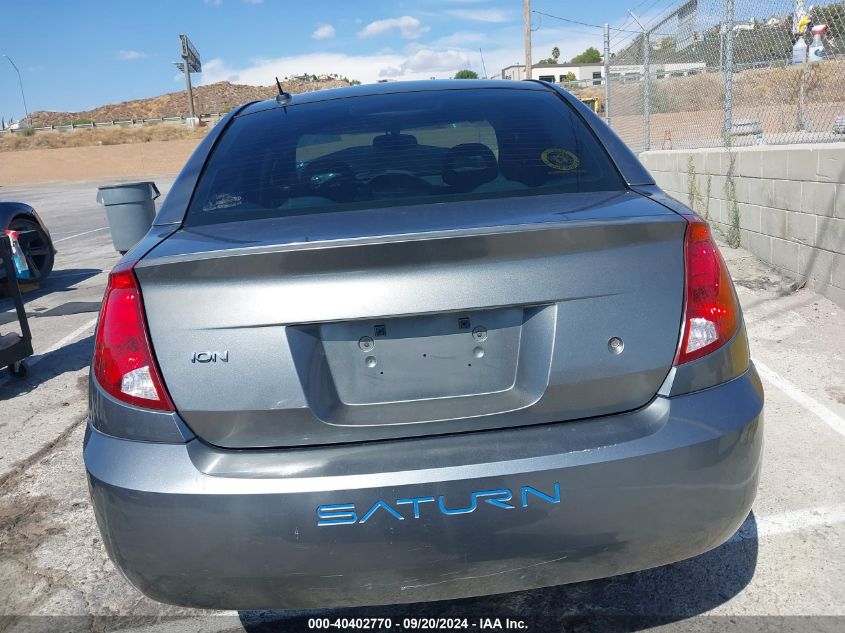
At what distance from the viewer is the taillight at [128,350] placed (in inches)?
77.5

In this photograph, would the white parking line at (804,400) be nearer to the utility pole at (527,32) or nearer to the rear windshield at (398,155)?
the rear windshield at (398,155)

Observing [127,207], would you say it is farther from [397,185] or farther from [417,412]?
[417,412]

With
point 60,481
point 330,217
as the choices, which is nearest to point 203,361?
point 330,217

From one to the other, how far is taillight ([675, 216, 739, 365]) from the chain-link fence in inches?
201

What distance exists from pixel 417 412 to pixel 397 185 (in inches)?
34.4

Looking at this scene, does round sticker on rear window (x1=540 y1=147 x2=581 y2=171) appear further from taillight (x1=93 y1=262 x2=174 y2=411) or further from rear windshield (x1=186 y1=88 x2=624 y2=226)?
taillight (x1=93 y1=262 x2=174 y2=411)

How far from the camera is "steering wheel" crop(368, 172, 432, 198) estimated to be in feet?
8.05

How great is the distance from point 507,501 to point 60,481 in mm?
2802

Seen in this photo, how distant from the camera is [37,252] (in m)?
9.31

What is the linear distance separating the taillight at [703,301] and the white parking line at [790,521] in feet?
3.99

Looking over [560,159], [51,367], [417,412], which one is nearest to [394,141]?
[560,159]

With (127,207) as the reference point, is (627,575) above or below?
below

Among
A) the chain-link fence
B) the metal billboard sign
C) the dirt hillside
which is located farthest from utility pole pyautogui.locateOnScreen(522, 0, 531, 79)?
the dirt hillside

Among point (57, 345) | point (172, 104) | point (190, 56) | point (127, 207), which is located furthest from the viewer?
point (172, 104)
